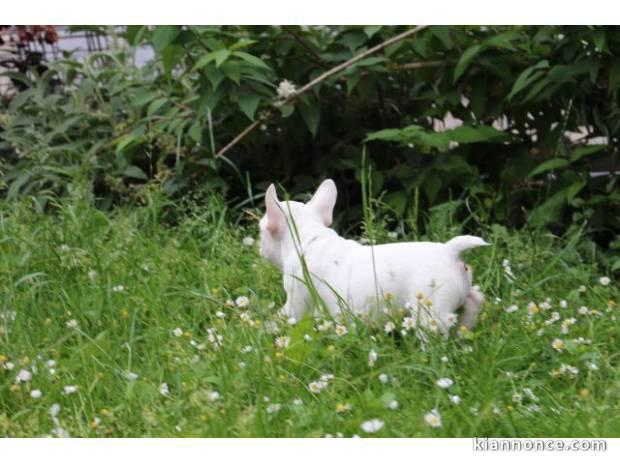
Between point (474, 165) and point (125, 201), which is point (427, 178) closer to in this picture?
point (474, 165)

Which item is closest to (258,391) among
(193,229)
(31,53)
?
A: (193,229)

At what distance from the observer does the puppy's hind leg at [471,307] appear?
120 inches

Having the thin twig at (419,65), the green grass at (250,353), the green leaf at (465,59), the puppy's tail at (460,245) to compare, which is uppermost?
the green leaf at (465,59)

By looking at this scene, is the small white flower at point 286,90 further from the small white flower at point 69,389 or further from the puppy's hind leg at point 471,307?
the small white flower at point 69,389

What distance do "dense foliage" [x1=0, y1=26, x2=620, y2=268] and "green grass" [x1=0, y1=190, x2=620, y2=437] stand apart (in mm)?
528

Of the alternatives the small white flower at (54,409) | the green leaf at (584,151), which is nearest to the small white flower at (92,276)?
the small white flower at (54,409)

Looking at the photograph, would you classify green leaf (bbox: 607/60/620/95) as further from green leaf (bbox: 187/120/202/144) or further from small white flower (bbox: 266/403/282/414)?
small white flower (bbox: 266/403/282/414)

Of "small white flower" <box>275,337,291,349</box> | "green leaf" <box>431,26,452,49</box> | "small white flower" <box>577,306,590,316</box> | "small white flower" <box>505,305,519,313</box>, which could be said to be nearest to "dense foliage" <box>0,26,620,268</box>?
"green leaf" <box>431,26,452,49</box>

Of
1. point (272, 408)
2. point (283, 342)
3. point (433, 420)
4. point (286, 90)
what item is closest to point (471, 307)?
point (283, 342)

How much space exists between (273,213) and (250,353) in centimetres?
55

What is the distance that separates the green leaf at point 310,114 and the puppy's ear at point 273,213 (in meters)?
1.43

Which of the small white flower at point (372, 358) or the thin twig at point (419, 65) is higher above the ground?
the thin twig at point (419, 65)

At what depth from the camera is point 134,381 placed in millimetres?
2838

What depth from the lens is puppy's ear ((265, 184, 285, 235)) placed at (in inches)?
125
